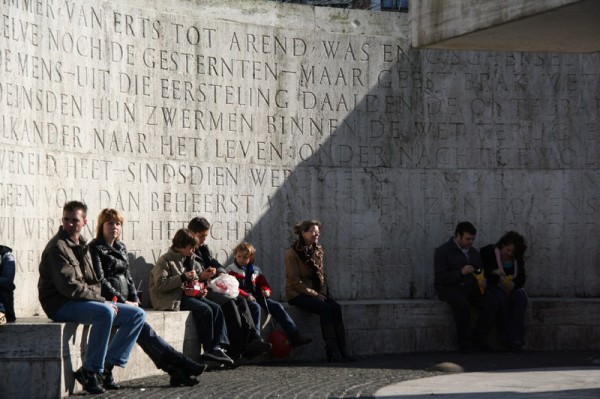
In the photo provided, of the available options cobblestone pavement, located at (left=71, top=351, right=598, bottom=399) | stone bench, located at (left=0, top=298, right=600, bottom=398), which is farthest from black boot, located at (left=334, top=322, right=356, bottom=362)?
stone bench, located at (left=0, top=298, right=600, bottom=398)

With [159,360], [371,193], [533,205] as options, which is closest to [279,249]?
[371,193]

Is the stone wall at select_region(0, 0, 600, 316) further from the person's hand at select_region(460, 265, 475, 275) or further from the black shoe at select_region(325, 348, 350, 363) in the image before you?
the black shoe at select_region(325, 348, 350, 363)

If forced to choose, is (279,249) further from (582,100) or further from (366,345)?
(582,100)

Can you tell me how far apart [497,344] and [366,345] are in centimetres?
171

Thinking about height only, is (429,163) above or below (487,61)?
below

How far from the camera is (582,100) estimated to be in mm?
16328

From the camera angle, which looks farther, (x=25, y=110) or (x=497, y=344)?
(x=497, y=344)

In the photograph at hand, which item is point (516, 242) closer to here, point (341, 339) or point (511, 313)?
point (511, 313)

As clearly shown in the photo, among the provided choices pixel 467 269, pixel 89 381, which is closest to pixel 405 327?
pixel 467 269

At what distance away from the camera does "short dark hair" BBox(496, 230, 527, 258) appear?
49.4 feet

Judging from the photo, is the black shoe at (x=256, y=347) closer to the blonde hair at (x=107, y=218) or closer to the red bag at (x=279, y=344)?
the red bag at (x=279, y=344)

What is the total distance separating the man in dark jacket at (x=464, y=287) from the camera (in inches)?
575

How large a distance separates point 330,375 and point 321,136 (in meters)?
4.54

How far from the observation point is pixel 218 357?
12242 mm
